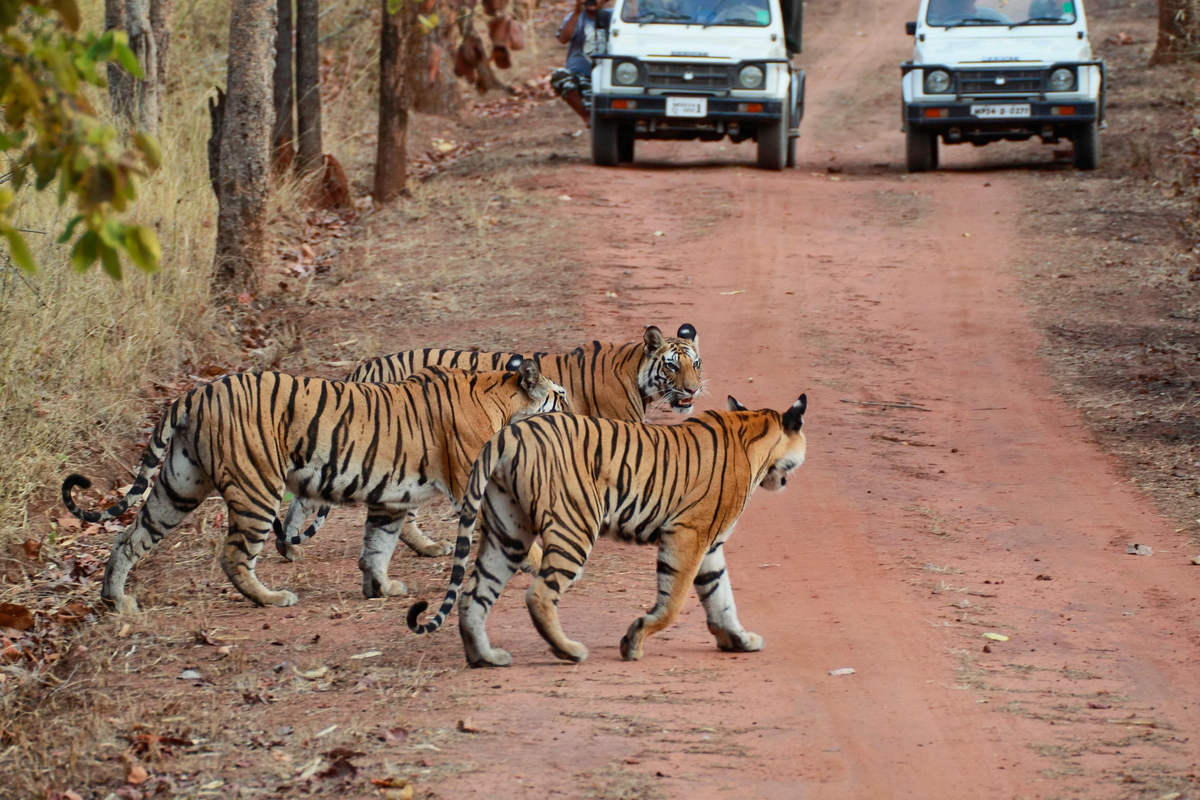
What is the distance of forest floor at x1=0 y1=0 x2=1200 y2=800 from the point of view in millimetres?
4734

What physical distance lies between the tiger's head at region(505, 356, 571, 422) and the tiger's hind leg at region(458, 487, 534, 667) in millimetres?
1031

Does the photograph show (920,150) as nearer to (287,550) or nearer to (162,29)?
(162,29)

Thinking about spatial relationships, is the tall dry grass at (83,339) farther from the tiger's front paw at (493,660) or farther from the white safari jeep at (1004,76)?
the white safari jeep at (1004,76)

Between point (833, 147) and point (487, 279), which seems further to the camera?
point (833, 147)

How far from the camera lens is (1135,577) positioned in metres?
6.78

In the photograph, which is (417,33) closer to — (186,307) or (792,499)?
(186,307)

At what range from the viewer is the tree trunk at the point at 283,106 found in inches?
596

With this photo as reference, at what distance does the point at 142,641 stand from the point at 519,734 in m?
2.04

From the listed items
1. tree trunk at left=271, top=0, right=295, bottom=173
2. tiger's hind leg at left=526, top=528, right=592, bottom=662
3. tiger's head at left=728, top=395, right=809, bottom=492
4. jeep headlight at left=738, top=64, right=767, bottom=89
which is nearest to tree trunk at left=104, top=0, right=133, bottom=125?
tree trunk at left=271, top=0, right=295, bottom=173

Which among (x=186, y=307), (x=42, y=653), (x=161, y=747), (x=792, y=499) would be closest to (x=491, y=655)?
(x=161, y=747)

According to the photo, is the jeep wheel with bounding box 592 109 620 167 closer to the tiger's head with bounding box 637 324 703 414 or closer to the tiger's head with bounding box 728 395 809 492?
the tiger's head with bounding box 637 324 703 414

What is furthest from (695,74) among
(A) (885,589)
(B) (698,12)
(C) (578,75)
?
(A) (885,589)

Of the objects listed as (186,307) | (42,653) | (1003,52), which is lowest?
(42,653)

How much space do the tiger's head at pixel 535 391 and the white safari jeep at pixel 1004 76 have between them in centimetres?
1129
